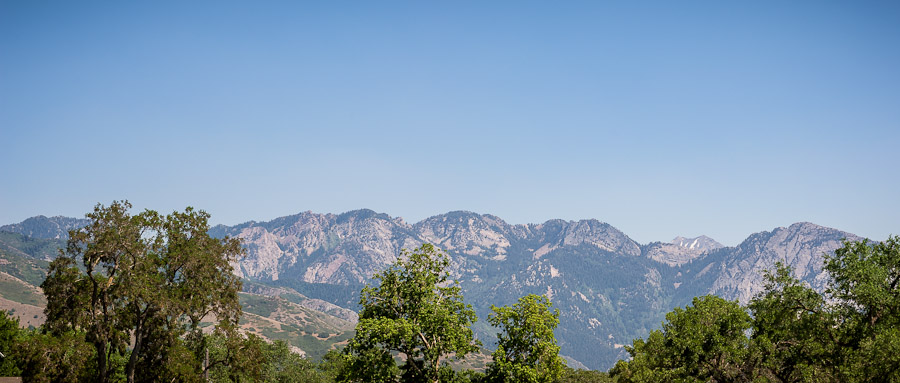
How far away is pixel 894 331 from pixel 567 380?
76.3 m

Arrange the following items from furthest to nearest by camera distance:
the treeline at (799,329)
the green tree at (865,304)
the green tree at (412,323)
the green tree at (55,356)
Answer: the green tree at (55,356), the treeline at (799,329), the green tree at (412,323), the green tree at (865,304)

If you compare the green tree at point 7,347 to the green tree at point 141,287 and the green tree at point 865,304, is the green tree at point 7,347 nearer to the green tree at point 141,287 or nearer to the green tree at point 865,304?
the green tree at point 141,287

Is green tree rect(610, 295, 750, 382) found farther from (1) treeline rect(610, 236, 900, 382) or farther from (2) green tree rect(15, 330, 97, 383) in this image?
(2) green tree rect(15, 330, 97, 383)

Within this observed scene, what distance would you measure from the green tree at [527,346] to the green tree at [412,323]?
1.85 m

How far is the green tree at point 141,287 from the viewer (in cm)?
4541

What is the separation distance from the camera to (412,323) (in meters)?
32.9

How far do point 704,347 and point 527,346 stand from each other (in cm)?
1335

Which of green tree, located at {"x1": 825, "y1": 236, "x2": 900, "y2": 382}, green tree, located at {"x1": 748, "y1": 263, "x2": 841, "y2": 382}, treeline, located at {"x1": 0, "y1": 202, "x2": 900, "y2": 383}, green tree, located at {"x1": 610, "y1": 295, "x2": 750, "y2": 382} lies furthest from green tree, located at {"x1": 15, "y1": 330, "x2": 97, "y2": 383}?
green tree, located at {"x1": 825, "y1": 236, "x2": 900, "y2": 382}

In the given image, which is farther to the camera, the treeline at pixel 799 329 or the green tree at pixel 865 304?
the treeline at pixel 799 329

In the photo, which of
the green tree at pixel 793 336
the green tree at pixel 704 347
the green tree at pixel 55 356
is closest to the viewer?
the green tree at pixel 793 336

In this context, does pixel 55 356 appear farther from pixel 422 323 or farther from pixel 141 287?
pixel 422 323

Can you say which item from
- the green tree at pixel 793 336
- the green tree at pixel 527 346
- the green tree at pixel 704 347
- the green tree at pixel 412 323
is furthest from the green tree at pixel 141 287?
the green tree at pixel 793 336

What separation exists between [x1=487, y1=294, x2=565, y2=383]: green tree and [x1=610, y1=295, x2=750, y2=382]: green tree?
9.30m

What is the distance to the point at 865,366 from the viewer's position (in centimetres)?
3216
